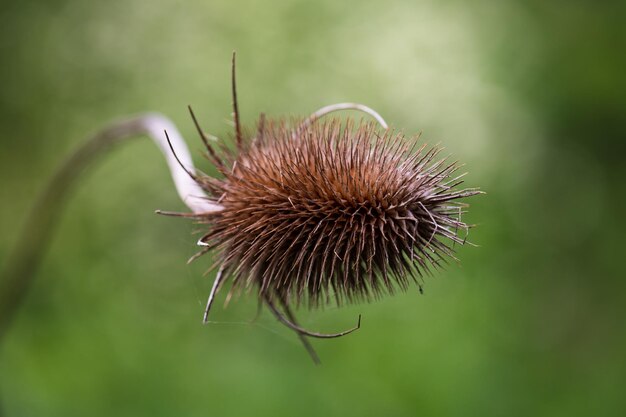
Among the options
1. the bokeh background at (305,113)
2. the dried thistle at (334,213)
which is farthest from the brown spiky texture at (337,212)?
the bokeh background at (305,113)

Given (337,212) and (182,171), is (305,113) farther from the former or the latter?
(337,212)

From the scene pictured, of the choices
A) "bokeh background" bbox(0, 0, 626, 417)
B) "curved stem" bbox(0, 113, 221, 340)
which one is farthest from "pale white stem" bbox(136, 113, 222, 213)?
"bokeh background" bbox(0, 0, 626, 417)

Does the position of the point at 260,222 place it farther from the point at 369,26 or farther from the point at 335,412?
the point at 369,26

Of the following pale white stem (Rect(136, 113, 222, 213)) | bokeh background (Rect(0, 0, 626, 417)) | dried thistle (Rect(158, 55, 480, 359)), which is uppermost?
dried thistle (Rect(158, 55, 480, 359))

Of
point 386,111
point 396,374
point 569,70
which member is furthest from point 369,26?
point 396,374

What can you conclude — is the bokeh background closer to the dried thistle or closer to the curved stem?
the curved stem

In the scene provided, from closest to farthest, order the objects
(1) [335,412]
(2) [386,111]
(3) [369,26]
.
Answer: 1. (1) [335,412]
2. (2) [386,111]
3. (3) [369,26]

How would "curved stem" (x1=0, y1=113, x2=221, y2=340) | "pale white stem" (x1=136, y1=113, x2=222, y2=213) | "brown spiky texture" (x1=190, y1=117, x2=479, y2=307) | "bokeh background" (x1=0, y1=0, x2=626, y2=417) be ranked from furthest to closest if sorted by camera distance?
1. "bokeh background" (x1=0, y1=0, x2=626, y2=417)
2. "curved stem" (x1=0, y1=113, x2=221, y2=340)
3. "pale white stem" (x1=136, y1=113, x2=222, y2=213)
4. "brown spiky texture" (x1=190, y1=117, x2=479, y2=307)
